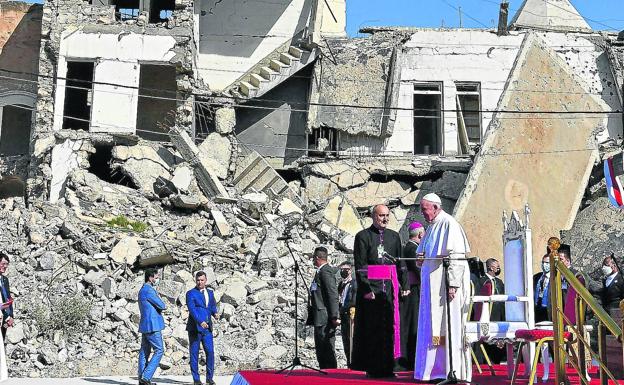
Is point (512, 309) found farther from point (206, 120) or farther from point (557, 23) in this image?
point (557, 23)

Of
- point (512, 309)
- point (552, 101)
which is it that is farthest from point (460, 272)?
point (552, 101)

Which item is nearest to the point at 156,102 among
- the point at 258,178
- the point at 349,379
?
the point at 258,178

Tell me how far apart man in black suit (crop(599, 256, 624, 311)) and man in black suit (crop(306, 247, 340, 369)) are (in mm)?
3366

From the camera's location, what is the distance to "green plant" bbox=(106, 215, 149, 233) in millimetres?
18594

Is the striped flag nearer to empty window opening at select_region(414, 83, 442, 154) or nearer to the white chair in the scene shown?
the white chair

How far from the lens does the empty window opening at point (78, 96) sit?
24.7 metres

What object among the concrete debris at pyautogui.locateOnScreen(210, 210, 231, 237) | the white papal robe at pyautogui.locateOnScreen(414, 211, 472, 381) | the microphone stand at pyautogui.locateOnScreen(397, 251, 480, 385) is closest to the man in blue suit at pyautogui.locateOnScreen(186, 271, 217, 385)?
the white papal robe at pyautogui.locateOnScreen(414, 211, 472, 381)

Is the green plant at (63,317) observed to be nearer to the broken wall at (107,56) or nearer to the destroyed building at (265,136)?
the destroyed building at (265,136)

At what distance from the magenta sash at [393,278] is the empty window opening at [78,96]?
56.2 ft

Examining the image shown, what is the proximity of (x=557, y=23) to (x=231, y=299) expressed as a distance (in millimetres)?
15765

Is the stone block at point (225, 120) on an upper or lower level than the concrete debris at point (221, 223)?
upper

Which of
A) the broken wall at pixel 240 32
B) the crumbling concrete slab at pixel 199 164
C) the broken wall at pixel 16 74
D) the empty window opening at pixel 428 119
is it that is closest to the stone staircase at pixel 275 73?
the broken wall at pixel 240 32

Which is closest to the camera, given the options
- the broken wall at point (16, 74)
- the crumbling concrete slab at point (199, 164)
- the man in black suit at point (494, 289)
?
the man in black suit at point (494, 289)

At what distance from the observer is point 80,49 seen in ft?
77.6
